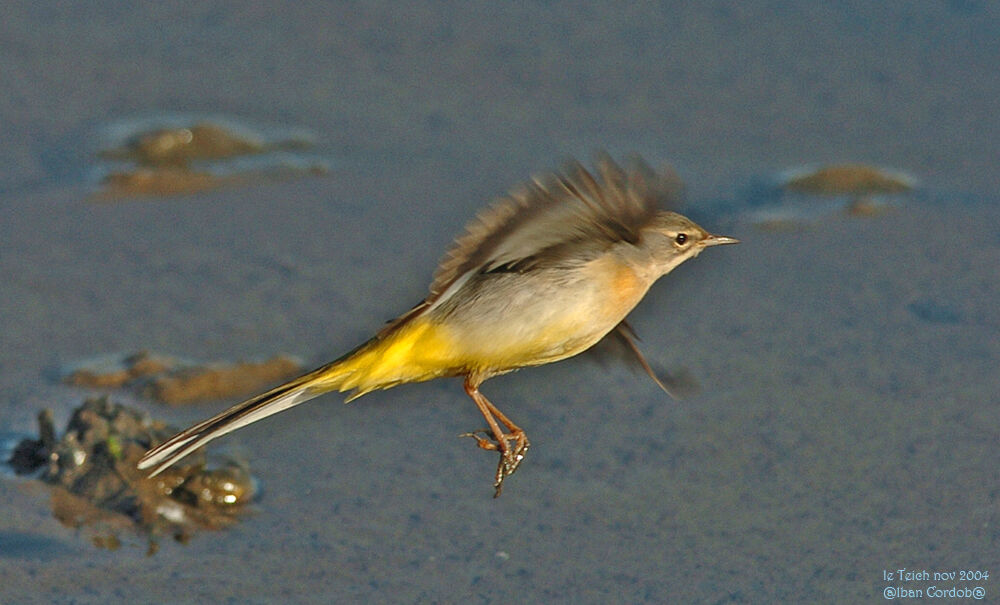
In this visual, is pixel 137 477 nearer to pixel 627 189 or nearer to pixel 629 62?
pixel 627 189

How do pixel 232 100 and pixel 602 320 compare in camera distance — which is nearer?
pixel 602 320

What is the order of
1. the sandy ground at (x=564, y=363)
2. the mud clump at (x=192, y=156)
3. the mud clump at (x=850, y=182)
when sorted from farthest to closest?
the mud clump at (x=192, y=156) → the mud clump at (x=850, y=182) → the sandy ground at (x=564, y=363)

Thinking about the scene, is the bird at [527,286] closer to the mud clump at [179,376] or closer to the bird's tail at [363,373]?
the bird's tail at [363,373]

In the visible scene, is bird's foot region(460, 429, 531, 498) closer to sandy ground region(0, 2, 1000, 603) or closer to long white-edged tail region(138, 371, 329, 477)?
long white-edged tail region(138, 371, 329, 477)

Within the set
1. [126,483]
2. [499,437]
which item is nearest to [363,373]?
[499,437]

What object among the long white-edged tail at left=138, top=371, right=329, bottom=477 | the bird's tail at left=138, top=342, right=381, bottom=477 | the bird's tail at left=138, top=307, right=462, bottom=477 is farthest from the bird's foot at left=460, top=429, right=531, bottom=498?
the long white-edged tail at left=138, top=371, right=329, bottom=477

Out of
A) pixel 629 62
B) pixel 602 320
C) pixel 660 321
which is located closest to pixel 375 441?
pixel 660 321

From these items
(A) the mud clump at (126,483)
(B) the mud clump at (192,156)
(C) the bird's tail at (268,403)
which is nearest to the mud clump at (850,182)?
(B) the mud clump at (192,156)
